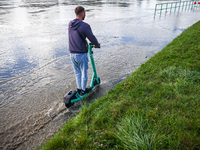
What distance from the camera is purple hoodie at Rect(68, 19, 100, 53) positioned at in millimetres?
3191

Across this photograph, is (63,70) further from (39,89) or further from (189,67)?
(189,67)

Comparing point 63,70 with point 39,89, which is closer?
point 39,89

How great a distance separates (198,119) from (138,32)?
30.1 feet

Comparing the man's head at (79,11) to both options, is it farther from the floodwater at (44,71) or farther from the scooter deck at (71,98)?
the floodwater at (44,71)

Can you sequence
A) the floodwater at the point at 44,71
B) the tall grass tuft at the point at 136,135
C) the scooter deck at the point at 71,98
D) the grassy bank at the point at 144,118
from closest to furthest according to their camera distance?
the tall grass tuft at the point at 136,135, the grassy bank at the point at 144,118, the floodwater at the point at 44,71, the scooter deck at the point at 71,98

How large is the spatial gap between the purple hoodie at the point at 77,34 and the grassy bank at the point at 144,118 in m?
1.33

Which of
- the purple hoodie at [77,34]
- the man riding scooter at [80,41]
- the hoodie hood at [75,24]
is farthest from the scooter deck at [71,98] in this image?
the hoodie hood at [75,24]

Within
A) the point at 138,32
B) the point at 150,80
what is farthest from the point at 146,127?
the point at 138,32

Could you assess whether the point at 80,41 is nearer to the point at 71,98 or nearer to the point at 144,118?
the point at 71,98

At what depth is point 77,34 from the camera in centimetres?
327

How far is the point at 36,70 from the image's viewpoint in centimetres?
555

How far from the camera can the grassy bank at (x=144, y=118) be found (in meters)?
2.24

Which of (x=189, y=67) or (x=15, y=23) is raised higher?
(x=15, y=23)

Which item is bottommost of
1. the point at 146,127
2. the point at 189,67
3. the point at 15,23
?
the point at 146,127
